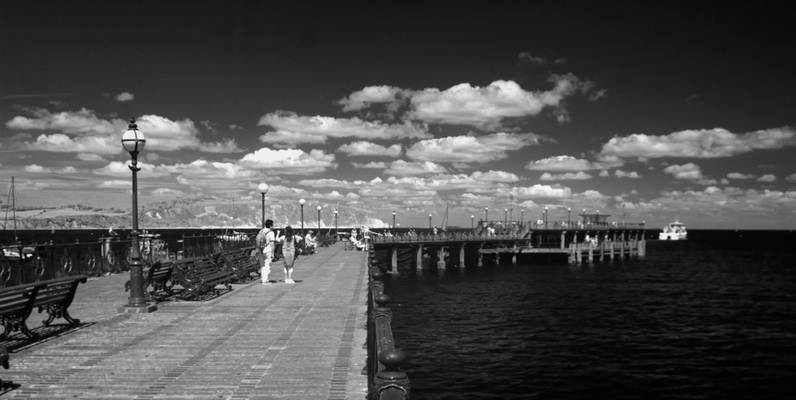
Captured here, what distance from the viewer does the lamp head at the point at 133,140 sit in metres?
13.7

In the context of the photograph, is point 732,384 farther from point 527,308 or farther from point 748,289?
point 748,289

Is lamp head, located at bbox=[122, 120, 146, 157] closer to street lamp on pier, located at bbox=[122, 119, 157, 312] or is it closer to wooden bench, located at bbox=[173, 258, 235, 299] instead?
street lamp on pier, located at bbox=[122, 119, 157, 312]

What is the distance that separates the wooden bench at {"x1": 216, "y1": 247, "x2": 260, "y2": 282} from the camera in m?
18.8

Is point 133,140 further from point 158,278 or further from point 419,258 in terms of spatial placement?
point 419,258

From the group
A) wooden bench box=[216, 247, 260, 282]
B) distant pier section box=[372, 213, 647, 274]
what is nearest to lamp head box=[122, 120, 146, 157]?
wooden bench box=[216, 247, 260, 282]

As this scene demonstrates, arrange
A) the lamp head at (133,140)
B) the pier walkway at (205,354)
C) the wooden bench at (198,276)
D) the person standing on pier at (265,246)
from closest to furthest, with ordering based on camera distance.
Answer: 1. the pier walkway at (205,354)
2. the lamp head at (133,140)
3. the wooden bench at (198,276)
4. the person standing on pier at (265,246)

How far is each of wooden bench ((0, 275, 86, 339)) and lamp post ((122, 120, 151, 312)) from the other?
1.81 meters

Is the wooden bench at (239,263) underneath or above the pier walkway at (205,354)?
above

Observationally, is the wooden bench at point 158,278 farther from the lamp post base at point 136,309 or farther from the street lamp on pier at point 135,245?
the lamp post base at point 136,309

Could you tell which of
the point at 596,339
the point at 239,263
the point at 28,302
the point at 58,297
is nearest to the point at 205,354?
the point at 28,302

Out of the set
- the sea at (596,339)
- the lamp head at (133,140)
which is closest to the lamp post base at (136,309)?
the lamp head at (133,140)

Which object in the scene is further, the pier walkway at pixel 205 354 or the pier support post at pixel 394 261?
the pier support post at pixel 394 261

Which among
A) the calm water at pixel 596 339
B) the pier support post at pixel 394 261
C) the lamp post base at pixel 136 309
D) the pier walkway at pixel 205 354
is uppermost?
the lamp post base at pixel 136 309

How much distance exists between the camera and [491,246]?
285 ft
